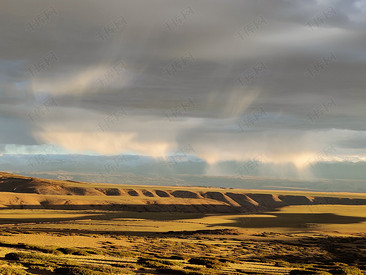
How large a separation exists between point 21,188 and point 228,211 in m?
103

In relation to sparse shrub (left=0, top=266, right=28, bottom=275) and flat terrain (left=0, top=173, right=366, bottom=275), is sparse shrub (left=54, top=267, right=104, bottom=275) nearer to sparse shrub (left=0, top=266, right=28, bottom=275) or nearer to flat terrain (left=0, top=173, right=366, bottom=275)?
flat terrain (left=0, top=173, right=366, bottom=275)

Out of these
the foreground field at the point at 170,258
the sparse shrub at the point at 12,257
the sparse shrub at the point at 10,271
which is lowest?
the sparse shrub at the point at 10,271

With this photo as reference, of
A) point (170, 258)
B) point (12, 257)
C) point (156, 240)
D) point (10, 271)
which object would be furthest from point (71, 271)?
point (156, 240)

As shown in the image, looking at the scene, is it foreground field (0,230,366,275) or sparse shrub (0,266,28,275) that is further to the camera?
foreground field (0,230,366,275)

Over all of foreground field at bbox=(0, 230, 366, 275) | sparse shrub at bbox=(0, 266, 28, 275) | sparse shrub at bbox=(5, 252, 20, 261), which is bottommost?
sparse shrub at bbox=(0, 266, 28, 275)

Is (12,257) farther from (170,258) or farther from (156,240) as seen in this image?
(156,240)

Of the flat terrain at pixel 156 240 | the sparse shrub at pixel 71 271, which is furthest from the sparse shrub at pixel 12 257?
the sparse shrub at pixel 71 271

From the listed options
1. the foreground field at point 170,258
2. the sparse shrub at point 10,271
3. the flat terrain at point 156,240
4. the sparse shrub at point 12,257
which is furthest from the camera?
the flat terrain at point 156,240

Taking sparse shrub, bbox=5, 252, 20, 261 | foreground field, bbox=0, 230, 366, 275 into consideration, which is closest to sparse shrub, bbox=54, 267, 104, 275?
foreground field, bbox=0, 230, 366, 275

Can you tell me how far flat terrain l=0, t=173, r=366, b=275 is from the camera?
108 feet

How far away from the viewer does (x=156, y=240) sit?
66062mm

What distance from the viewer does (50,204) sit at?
493 ft

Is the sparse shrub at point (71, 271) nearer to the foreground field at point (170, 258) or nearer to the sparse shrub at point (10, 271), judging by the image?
the foreground field at point (170, 258)

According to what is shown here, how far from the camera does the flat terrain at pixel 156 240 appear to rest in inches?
1296
